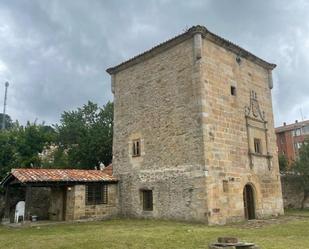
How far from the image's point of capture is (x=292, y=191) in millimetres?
24281

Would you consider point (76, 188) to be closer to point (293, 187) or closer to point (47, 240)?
point (47, 240)

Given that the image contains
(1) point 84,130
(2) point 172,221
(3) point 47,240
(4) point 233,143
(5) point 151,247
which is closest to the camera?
(5) point 151,247

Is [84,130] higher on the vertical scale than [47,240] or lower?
higher

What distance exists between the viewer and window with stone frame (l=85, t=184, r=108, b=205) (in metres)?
16.7

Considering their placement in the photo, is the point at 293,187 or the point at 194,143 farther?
the point at 293,187

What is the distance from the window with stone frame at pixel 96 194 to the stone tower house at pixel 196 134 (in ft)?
3.08

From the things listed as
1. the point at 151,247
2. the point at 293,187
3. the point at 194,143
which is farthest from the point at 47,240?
the point at 293,187

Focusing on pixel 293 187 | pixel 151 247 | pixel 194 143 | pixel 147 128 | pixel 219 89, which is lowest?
pixel 151 247

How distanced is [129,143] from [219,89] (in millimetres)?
5733

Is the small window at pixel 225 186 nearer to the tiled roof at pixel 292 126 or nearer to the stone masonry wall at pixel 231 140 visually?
the stone masonry wall at pixel 231 140

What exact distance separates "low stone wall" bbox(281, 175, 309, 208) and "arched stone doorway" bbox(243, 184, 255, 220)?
888 centimetres

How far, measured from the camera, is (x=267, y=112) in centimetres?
1873

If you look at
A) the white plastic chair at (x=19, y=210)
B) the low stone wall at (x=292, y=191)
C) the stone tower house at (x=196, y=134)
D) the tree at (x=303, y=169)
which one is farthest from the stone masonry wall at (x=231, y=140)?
the white plastic chair at (x=19, y=210)

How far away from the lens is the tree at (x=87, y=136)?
28484 mm
